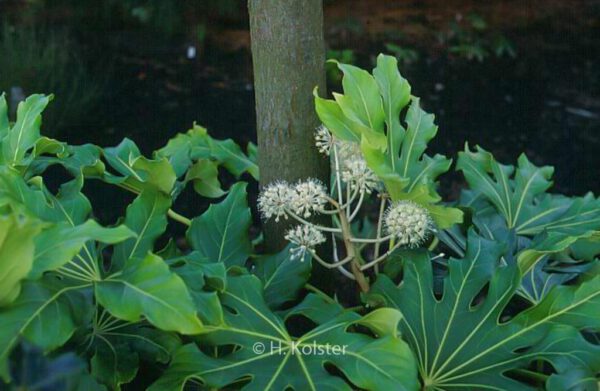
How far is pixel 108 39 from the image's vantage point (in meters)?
4.86

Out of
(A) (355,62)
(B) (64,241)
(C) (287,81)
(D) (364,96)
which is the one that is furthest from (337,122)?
(A) (355,62)

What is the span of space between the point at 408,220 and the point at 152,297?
502mm

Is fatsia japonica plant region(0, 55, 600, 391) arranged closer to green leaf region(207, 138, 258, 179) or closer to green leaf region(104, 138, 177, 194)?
green leaf region(104, 138, 177, 194)

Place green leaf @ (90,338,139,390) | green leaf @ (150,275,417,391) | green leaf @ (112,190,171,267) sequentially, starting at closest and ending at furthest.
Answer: green leaf @ (150,275,417,391) → green leaf @ (90,338,139,390) → green leaf @ (112,190,171,267)

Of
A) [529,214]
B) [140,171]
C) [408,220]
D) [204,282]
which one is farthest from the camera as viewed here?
[529,214]

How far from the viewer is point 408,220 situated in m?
1.41

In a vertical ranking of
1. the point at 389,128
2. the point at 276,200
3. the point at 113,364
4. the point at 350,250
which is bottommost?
the point at 113,364

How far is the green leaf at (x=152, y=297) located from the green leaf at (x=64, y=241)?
0.07 metres

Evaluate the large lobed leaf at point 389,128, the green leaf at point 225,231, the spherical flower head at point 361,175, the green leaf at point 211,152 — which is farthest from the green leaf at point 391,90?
the green leaf at point 211,152

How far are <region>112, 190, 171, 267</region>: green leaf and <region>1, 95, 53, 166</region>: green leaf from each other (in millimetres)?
264

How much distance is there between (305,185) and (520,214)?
25.1 inches

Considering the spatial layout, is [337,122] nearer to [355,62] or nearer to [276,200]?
[276,200]

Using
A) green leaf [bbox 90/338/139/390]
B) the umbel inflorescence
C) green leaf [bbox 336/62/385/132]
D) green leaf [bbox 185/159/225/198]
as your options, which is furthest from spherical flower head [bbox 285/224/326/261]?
green leaf [bbox 185/159/225/198]

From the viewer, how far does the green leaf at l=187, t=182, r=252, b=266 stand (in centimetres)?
156
